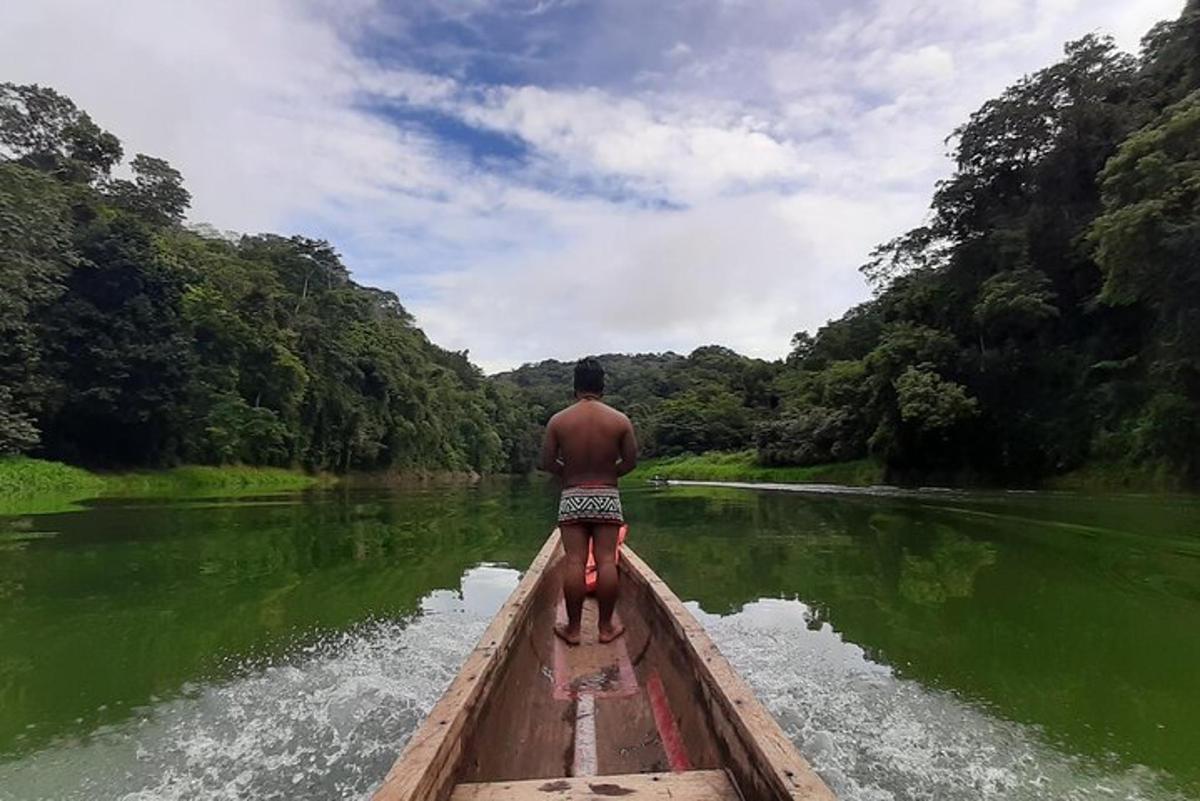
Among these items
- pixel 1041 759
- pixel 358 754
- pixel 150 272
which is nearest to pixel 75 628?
pixel 358 754

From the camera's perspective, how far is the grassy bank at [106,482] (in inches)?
851

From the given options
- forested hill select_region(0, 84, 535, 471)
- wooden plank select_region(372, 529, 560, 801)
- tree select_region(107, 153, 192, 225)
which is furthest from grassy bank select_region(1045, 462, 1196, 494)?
tree select_region(107, 153, 192, 225)

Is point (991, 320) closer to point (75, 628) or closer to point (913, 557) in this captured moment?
point (913, 557)

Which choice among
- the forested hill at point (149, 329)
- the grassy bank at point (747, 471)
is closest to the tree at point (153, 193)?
the forested hill at point (149, 329)

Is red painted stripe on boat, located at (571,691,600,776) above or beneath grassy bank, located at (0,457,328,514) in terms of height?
beneath

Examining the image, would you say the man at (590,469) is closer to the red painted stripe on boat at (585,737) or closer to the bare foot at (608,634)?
the bare foot at (608,634)

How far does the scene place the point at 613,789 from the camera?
7.64 feet

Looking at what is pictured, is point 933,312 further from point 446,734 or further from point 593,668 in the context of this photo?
point 446,734

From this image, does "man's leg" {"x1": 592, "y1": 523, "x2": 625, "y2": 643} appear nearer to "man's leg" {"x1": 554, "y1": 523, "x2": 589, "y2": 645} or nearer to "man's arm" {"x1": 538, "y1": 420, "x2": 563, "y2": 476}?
"man's leg" {"x1": 554, "y1": 523, "x2": 589, "y2": 645}

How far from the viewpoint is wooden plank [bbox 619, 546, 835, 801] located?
1.95 meters

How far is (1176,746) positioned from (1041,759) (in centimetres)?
76

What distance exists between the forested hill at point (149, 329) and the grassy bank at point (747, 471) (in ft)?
57.8

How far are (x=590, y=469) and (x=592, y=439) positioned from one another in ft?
0.56

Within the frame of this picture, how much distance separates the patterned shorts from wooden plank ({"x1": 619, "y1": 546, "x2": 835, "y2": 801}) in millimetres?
998
